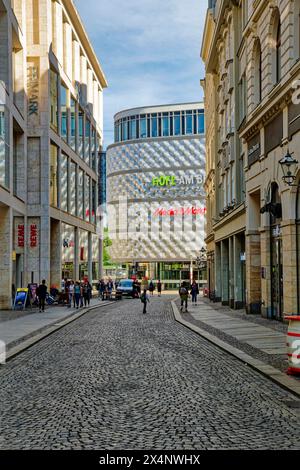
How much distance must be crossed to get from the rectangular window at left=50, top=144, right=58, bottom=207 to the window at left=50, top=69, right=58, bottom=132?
5.39 feet

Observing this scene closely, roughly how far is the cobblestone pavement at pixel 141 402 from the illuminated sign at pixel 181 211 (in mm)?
80477

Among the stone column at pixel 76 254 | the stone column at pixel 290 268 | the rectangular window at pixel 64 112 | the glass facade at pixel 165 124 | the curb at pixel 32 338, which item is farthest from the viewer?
the glass facade at pixel 165 124

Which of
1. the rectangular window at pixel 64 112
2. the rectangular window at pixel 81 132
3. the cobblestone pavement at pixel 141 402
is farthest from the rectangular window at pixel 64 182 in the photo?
the cobblestone pavement at pixel 141 402

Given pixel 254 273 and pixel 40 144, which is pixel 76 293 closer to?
pixel 40 144

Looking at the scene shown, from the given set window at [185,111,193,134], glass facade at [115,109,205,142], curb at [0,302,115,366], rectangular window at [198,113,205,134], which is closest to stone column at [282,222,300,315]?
curb at [0,302,115,366]

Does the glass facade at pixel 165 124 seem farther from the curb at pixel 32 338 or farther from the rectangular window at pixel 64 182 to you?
the curb at pixel 32 338

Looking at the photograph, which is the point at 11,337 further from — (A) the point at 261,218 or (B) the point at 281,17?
(B) the point at 281,17

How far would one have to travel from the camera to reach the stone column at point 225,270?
38656mm

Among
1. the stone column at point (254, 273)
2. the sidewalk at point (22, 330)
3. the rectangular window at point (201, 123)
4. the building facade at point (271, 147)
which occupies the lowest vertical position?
the sidewalk at point (22, 330)

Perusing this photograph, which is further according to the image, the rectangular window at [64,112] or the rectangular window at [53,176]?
the rectangular window at [64,112]

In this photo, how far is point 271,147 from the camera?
23.7 meters

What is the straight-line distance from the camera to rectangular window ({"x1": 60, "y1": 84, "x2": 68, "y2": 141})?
162ft

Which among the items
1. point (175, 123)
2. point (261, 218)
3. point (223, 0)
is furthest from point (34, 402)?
point (175, 123)

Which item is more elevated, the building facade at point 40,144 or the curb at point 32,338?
the building facade at point 40,144
